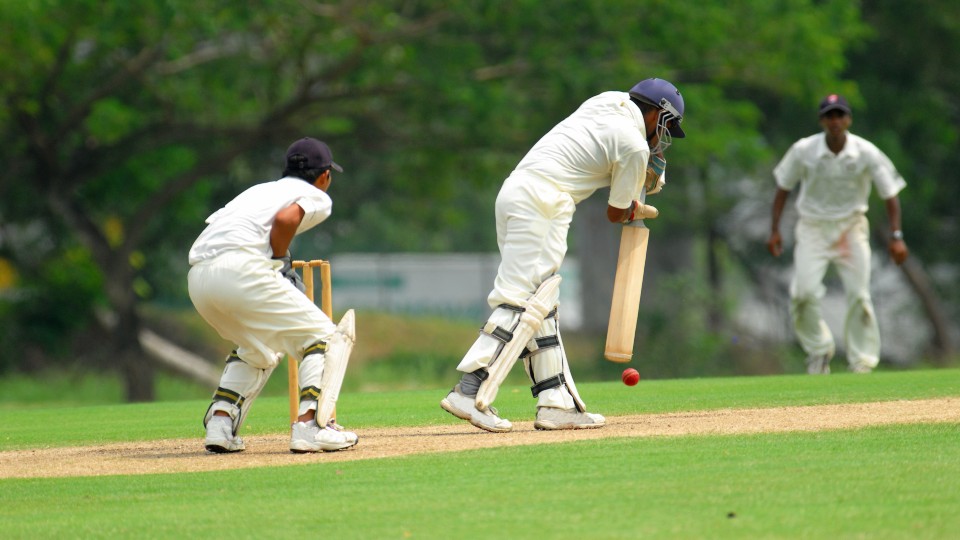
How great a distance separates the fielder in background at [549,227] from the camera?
8188 millimetres

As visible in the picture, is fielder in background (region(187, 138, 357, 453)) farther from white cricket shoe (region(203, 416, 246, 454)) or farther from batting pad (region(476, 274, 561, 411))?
batting pad (region(476, 274, 561, 411))

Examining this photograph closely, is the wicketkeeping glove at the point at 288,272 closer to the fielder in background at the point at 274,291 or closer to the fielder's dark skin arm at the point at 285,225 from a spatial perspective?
the fielder in background at the point at 274,291

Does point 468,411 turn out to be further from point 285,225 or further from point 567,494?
point 567,494

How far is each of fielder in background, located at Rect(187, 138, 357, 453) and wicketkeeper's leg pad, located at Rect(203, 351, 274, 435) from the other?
19cm

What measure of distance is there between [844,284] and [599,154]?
587 centimetres

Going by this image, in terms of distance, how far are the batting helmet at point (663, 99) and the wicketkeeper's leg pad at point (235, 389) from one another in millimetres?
2730

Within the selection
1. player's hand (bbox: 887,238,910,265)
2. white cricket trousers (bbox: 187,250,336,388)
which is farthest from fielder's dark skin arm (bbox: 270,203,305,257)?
player's hand (bbox: 887,238,910,265)

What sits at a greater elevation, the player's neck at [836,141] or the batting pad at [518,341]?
the player's neck at [836,141]

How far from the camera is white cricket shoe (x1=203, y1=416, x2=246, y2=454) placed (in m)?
7.96

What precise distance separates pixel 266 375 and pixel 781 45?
16071 millimetres

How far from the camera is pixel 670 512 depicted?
5.51 meters

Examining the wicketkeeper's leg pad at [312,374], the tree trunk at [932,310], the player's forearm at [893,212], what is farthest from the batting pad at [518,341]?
the tree trunk at [932,310]

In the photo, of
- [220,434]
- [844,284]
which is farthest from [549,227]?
[844,284]

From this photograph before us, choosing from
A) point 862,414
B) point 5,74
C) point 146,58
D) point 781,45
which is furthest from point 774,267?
point 862,414
